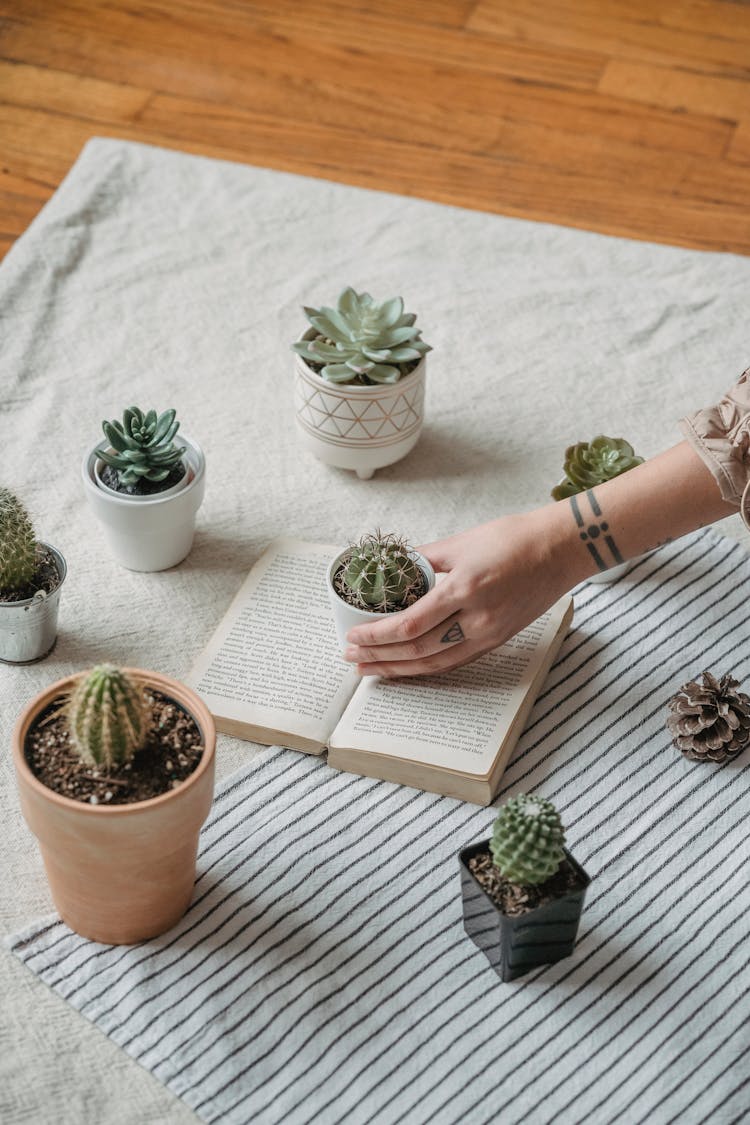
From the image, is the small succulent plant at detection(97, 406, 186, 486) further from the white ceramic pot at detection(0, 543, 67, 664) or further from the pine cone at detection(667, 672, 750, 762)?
the pine cone at detection(667, 672, 750, 762)

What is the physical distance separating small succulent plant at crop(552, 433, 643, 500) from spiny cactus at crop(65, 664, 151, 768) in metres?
0.67

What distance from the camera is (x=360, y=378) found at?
1.57 m

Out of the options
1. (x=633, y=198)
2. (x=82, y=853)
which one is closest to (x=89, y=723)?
(x=82, y=853)

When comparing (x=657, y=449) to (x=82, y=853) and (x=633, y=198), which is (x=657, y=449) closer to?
(x=633, y=198)

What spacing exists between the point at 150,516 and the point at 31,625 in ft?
0.61

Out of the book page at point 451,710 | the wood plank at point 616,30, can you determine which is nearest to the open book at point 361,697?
the book page at point 451,710

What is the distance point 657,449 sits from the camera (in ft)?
5.62

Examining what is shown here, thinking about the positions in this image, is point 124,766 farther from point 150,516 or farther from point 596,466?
point 596,466

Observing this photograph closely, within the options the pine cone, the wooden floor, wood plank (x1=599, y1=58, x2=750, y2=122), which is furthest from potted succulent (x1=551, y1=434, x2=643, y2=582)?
wood plank (x1=599, y1=58, x2=750, y2=122)

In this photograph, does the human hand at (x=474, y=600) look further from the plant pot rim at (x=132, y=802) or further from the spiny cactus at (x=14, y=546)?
the spiny cactus at (x=14, y=546)

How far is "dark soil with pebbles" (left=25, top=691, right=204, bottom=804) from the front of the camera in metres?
1.03

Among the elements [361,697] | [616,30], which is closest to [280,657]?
[361,697]

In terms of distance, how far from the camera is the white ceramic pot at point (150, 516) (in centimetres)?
142

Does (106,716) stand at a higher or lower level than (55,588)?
higher
